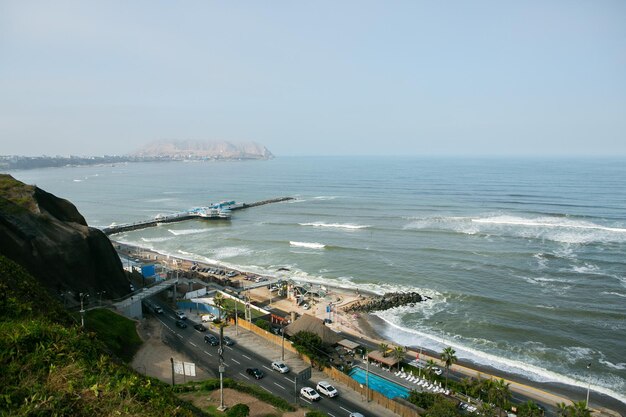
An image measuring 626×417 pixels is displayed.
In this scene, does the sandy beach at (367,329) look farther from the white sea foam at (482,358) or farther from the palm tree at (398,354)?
the palm tree at (398,354)

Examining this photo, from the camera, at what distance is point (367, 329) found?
148 ft

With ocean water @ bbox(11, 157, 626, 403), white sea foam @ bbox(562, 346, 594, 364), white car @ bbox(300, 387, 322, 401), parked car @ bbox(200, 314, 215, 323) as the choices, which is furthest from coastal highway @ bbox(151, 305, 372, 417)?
white sea foam @ bbox(562, 346, 594, 364)

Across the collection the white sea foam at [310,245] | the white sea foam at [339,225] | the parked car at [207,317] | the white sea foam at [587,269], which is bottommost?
the white sea foam at [310,245]

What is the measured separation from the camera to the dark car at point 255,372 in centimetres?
3186

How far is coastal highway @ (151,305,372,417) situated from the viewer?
93.6 ft

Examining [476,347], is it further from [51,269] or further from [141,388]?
[51,269]

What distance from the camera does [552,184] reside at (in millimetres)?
156375

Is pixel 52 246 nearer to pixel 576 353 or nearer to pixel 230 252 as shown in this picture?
pixel 230 252

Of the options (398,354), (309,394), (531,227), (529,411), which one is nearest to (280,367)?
(309,394)

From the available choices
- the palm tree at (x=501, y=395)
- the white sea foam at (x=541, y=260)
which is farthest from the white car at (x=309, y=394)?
the white sea foam at (x=541, y=260)

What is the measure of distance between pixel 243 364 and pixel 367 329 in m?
16.1

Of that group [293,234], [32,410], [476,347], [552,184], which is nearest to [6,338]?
[32,410]

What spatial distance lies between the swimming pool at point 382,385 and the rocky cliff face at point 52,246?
27187 mm

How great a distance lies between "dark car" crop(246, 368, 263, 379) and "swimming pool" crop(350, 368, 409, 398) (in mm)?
7054
